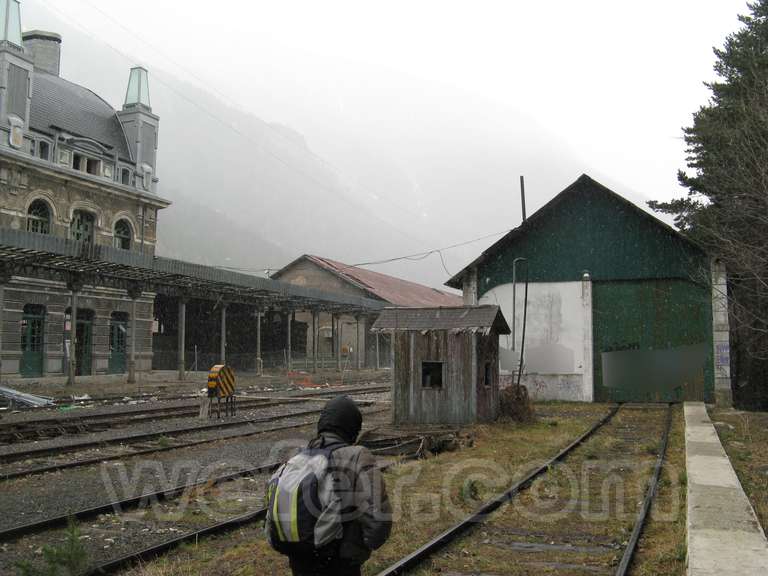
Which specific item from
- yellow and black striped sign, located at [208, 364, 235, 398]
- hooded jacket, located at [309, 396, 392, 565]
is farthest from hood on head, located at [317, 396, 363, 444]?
yellow and black striped sign, located at [208, 364, 235, 398]

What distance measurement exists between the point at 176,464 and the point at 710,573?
7.82m

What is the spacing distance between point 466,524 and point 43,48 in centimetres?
4099

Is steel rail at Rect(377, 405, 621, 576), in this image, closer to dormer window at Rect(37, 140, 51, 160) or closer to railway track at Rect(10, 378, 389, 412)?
railway track at Rect(10, 378, 389, 412)

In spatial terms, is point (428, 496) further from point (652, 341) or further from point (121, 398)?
point (121, 398)

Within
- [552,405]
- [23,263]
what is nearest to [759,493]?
[552,405]

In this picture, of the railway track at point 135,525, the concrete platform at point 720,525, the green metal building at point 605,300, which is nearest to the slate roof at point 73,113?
the green metal building at point 605,300

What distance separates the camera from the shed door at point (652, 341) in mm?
20578

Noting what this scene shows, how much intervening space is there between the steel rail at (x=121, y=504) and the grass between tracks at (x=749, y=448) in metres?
6.28

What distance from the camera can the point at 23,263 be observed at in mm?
23125

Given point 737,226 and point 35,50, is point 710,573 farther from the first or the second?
point 35,50

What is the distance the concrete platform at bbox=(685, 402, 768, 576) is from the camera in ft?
16.7

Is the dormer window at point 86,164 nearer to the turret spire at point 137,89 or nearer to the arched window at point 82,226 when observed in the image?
the arched window at point 82,226

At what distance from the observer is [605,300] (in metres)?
21.7

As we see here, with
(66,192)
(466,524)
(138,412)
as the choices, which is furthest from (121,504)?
(66,192)
